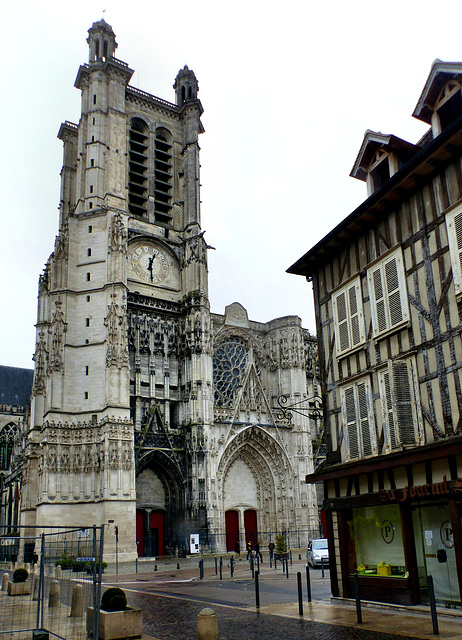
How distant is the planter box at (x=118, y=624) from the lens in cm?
991

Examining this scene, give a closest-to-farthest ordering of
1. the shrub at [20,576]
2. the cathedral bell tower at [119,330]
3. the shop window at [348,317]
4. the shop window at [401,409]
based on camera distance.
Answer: the shop window at [401,409], the shop window at [348,317], the shrub at [20,576], the cathedral bell tower at [119,330]

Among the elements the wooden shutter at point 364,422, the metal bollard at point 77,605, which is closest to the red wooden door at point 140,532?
the metal bollard at point 77,605

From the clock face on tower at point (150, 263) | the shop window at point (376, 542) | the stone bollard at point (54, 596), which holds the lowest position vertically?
the stone bollard at point (54, 596)

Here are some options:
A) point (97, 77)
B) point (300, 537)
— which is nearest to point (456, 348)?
point (300, 537)

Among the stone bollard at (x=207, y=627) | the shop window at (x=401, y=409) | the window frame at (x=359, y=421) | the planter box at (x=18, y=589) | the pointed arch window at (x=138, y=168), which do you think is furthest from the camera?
the pointed arch window at (x=138, y=168)

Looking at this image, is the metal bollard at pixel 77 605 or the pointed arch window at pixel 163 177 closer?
the metal bollard at pixel 77 605

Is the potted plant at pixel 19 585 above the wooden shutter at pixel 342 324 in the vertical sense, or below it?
below

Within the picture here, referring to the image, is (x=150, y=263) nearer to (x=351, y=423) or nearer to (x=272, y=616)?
(x=351, y=423)

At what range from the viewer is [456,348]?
11039 mm

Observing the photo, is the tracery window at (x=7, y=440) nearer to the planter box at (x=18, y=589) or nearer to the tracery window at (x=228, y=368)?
the tracery window at (x=228, y=368)

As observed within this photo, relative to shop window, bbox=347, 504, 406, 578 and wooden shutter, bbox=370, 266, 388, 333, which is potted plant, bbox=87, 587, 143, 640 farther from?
wooden shutter, bbox=370, 266, 388, 333

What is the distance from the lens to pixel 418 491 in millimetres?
11281

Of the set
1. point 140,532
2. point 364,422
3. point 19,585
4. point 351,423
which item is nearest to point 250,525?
point 140,532

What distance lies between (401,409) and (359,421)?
175 centimetres
